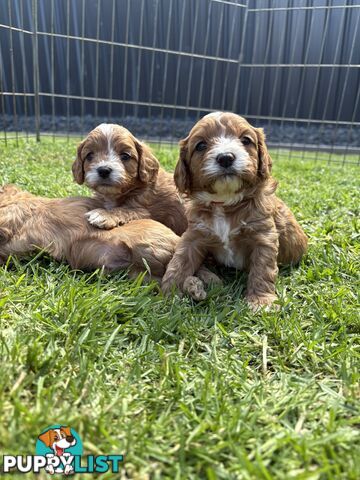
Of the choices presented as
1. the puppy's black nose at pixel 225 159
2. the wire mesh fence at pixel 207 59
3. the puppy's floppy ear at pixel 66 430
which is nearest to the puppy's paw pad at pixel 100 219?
the puppy's black nose at pixel 225 159

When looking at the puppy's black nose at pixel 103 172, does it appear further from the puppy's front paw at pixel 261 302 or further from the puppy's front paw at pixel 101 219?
the puppy's front paw at pixel 261 302

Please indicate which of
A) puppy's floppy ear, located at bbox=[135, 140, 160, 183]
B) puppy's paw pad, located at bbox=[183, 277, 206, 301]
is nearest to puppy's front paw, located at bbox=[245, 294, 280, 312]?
puppy's paw pad, located at bbox=[183, 277, 206, 301]

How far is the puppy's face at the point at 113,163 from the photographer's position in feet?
12.5

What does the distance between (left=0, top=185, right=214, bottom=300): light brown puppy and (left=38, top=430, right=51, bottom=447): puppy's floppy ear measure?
155 centimetres

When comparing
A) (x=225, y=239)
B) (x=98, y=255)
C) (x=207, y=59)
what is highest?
(x=207, y=59)

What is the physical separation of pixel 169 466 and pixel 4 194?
2.64 m

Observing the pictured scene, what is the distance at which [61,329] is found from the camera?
7.22 feet

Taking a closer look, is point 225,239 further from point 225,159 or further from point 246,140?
point 246,140

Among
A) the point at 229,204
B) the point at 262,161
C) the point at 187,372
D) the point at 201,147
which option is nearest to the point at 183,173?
the point at 201,147

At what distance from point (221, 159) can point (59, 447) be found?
195 centimetres

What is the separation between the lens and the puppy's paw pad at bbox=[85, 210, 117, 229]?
3242mm

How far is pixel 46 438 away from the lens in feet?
5.11

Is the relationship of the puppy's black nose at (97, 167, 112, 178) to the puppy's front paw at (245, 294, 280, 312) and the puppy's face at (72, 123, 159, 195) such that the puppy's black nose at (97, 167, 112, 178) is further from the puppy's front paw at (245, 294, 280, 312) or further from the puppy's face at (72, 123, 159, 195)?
the puppy's front paw at (245, 294, 280, 312)

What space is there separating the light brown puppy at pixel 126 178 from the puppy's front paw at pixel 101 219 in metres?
0.26
